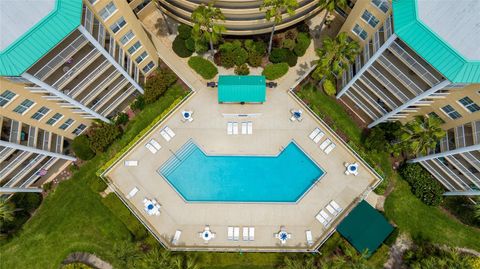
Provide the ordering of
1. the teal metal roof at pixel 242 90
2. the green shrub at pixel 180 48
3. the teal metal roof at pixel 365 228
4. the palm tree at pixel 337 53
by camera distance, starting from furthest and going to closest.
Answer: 1. the green shrub at pixel 180 48
2. the teal metal roof at pixel 242 90
3. the teal metal roof at pixel 365 228
4. the palm tree at pixel 337 53

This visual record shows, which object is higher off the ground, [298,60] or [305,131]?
[298,60]

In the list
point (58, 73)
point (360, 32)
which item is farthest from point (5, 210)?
point (360, 32)

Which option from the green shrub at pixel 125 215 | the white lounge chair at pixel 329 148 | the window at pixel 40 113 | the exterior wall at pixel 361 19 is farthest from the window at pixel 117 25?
the white lounge chair at pixel 329 148

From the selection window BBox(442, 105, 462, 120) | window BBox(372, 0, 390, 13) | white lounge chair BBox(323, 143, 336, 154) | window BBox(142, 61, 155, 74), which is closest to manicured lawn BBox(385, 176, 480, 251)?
white lounge chair BBox(323, 143, 336, 154)

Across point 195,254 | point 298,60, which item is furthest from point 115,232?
point 298,60

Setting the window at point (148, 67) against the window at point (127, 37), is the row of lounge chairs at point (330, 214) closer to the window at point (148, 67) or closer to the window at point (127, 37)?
the window at point (148, 67)

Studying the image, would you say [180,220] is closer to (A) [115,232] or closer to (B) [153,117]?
(A) [115,232]

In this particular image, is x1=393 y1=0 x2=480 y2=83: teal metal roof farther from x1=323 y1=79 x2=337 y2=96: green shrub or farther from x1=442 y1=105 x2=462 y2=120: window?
x1=323 y1=79 x2=337 y2=96: green shrub
